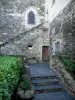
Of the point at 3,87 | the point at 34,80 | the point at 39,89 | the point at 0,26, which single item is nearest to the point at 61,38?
the point at 34,80

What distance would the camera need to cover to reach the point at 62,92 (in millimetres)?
6473

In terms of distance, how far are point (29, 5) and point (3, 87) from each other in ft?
44.3

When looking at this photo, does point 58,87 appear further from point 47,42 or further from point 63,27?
point 47,42

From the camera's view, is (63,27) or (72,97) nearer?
(72,97)

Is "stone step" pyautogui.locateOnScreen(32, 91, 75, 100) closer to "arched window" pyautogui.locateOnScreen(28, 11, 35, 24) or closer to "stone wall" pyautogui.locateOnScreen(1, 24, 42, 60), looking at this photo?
"stone wall" pyautogui.locateOnScreen(1, 24, 42, 60)

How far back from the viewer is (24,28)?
1494cm

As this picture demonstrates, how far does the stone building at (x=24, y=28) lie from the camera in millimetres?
13422

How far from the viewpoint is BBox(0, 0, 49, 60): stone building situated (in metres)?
13.4

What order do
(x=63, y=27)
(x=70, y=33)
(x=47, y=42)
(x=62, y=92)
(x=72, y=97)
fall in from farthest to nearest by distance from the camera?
1. (x=47, y=42)
2. (x=63, y=27)
3. (x=70, y=33)
4. (x=62, y=92)
5. (x=72, y=97)

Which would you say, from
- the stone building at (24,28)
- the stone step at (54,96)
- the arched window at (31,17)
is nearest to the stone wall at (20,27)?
the stone building at (24,28)

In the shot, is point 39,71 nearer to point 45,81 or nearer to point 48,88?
point 45,81

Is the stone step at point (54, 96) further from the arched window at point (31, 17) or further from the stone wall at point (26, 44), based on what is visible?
the arched window at point (31, 17)

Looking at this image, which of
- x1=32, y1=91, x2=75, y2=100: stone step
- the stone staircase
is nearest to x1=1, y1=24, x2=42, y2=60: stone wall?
the stone staircase

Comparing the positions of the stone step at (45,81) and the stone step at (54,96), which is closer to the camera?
the stone step at (54,96)
